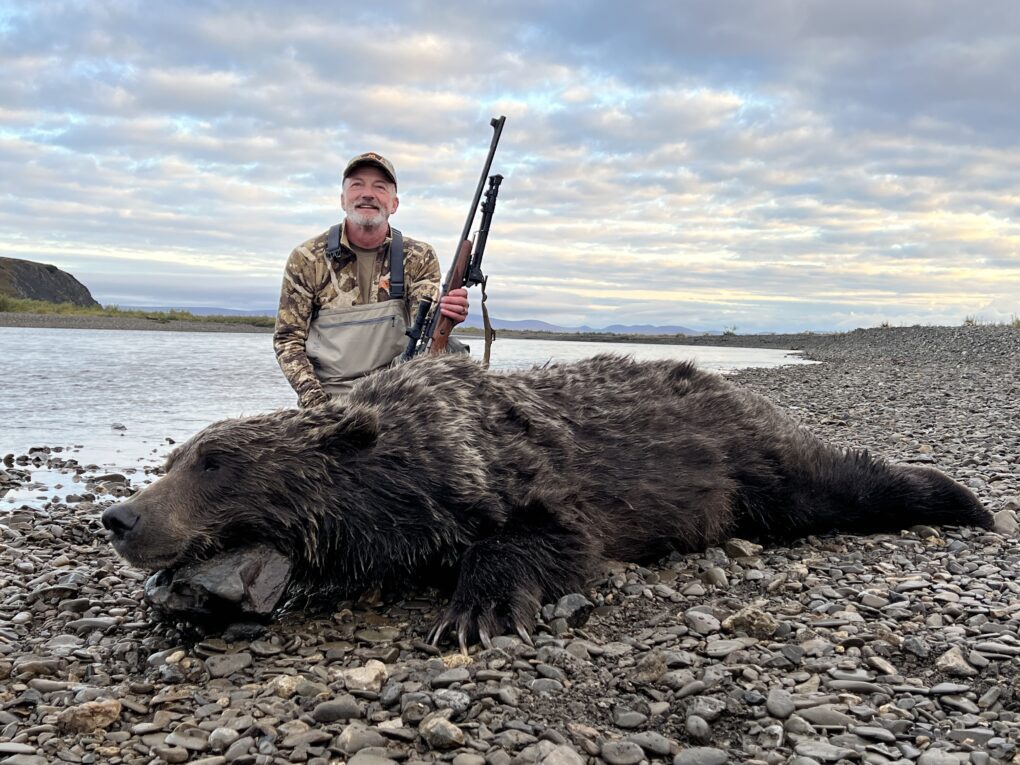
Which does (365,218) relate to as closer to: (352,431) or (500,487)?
(352,431)

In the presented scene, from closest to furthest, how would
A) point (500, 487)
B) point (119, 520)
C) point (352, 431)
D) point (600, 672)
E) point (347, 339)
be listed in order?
point (600, 672)
point (119, 520)
point (352, 431)
point (500, 487)
point (347, 339)

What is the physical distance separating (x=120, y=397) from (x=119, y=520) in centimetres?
1185

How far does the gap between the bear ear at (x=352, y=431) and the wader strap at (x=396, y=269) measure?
2.80 metres

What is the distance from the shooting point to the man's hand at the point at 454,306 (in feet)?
20.2

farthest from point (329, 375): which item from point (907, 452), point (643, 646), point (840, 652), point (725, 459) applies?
point (907, 452)

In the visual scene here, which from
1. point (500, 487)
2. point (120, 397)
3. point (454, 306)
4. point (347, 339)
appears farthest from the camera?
point (120, 397)

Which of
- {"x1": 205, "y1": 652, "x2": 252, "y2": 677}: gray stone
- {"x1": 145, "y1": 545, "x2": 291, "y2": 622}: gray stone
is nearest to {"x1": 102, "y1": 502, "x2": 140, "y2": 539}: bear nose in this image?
{"x1": 145, "y1": 545, "x2": 291, "y2": 622}: gray stone

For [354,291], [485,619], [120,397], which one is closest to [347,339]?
[354,291]

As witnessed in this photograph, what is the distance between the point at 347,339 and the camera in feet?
21.4

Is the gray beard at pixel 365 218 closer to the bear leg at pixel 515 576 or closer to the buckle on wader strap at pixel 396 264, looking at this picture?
the buckle on wader strap at pixel 396 264

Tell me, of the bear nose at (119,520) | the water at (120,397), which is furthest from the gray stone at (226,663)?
the water at (120,397)

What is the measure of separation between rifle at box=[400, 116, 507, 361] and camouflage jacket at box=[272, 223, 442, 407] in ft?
0.81

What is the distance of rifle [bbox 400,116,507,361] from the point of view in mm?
6160

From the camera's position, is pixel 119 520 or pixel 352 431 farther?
pixel 352 431
